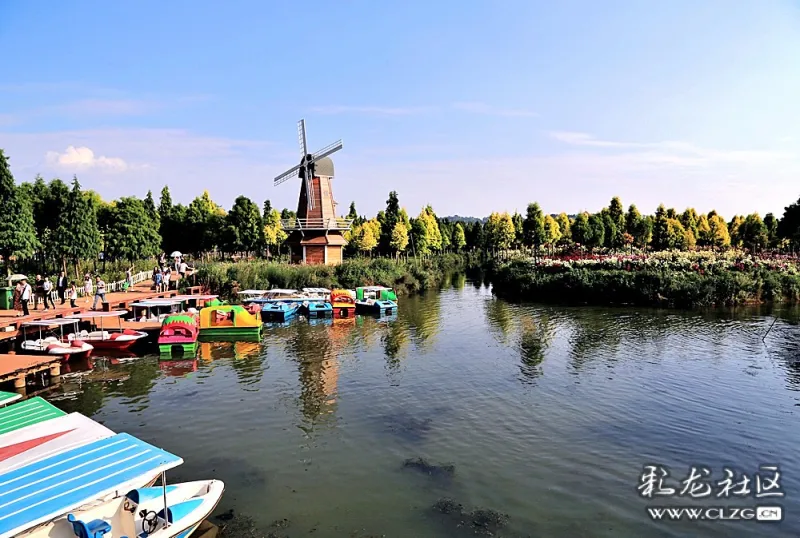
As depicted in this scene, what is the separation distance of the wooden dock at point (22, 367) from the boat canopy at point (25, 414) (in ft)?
16.5

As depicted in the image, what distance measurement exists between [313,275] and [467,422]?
29.3 m

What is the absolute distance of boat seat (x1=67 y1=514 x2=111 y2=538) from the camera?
785 centimetres

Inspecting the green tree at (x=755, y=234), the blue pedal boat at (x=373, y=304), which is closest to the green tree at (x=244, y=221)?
the blue pedal boat at (x=373, y=304)

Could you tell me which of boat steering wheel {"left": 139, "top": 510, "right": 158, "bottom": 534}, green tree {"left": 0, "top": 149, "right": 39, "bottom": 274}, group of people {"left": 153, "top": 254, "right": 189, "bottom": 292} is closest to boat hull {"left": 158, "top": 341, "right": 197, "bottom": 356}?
group of people {"left": 153, "top": 254, "right": 189, "bottom": 292}

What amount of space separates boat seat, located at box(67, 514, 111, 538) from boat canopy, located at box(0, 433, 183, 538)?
0.37 metres

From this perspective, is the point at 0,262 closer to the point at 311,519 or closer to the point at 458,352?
the point at 458,352

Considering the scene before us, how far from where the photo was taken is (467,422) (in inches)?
576

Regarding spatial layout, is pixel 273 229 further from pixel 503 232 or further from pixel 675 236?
pixel 675 236

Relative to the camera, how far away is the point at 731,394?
54.4ft

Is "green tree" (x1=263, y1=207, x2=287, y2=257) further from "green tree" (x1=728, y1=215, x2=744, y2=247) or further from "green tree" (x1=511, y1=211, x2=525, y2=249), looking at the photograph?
"green tree" (x1=728, y1=215, x2=744, y2=247)

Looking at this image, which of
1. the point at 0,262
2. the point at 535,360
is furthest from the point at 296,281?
the point at 535,360

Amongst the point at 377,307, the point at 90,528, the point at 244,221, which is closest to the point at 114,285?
the point at 377,307

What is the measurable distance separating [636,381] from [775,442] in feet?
16.9

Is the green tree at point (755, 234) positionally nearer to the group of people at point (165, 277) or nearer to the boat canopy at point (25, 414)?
the group of people at point (165, 277)
